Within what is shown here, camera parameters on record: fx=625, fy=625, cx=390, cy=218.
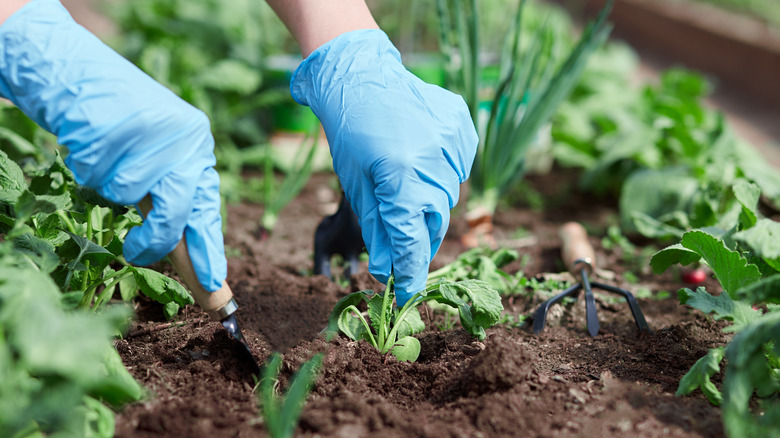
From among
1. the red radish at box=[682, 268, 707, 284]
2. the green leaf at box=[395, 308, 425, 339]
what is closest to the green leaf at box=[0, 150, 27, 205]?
the green leaf at box=[395, 308, 425, 339]

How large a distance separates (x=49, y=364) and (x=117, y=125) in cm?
57

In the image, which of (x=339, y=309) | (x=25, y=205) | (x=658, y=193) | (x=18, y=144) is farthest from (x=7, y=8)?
(x=658, y=193)

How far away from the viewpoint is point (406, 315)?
1527 millimetres

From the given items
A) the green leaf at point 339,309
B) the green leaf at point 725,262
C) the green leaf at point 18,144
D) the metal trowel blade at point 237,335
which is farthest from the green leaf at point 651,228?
the green leaf at point 18,144

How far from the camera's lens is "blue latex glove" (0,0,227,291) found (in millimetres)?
1297

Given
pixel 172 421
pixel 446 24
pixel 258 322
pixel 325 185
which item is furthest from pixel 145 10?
pixel 172 421

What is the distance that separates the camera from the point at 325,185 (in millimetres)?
3254

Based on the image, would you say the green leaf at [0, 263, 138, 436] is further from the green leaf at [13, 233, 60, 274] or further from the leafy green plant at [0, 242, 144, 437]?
the green leaf at [13, 233, 60, 274]

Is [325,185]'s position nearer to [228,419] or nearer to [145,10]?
[145,10]

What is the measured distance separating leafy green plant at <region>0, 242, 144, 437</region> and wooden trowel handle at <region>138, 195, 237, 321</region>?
0.26 metres

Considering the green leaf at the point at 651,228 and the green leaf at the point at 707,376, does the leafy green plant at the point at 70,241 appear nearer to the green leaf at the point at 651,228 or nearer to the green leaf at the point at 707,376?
the green leaf at the point at 707,376

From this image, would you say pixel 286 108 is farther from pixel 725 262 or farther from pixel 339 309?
pixel 725 262

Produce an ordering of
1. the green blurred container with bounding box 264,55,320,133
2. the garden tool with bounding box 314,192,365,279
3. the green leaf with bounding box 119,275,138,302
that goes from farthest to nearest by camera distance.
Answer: the green blurred container with bounding box 264,55,320,133, the garden tool with bounding box 314,192,365,279, the green leaf with bounding box 119,275,138,302

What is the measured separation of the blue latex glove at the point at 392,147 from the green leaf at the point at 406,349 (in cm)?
11
